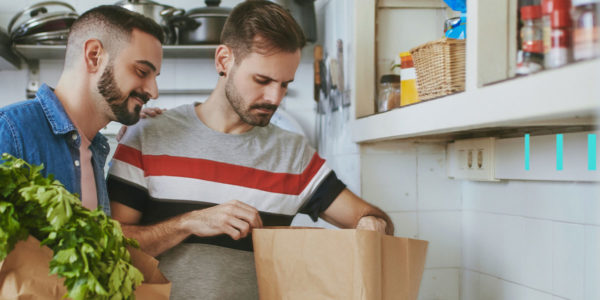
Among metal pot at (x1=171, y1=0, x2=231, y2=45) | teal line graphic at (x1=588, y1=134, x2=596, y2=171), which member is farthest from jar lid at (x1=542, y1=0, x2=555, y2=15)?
metal pot at (x1=171, y1=0, x2=231, y2=45)

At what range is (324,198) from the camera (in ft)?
4.23

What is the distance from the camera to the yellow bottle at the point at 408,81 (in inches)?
47.2

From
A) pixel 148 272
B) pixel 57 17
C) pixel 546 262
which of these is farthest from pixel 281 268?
pixel 57 17

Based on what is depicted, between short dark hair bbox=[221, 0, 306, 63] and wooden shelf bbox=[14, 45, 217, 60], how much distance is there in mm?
597

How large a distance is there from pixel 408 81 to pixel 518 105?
0.51 metres

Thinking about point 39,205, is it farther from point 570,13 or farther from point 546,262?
point 546,262

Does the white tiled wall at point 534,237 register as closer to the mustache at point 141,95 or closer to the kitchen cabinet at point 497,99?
the kitchen cabinet at point 497,99

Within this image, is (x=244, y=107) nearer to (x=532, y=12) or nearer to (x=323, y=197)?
(x=323, y=197)

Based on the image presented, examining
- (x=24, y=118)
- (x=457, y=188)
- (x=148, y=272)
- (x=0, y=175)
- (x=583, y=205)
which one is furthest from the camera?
(x=457, y=188)

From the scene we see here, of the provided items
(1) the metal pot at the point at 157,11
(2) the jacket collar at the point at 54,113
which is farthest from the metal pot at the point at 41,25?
(2) the jacket collar at the point at 54,113

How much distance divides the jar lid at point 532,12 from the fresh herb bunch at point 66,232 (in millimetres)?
672

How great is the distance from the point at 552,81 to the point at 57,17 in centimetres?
165

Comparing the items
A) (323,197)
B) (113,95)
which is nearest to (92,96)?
(113,95)

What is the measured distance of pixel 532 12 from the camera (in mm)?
761
